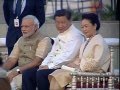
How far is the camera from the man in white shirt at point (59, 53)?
796 cm

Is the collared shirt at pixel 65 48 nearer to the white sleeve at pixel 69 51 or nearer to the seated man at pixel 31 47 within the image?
the white sleeve at pixel 69 51

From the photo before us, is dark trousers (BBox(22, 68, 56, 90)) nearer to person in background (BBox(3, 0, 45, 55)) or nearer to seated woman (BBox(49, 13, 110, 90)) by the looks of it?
seated woman (BBox(49, 13, 110, 90))

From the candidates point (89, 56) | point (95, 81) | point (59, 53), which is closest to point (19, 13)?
point (59, 53)

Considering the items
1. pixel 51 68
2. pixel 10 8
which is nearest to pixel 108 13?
pixel 10 8

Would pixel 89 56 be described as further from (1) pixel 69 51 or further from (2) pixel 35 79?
(2) pixel 35 79

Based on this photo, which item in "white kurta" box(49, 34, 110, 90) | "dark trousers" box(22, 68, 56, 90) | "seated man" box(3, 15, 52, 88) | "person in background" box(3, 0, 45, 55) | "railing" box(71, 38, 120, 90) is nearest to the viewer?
"railing" box(71, 38, 120, 90)

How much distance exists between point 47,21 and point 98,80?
4462 millimetres

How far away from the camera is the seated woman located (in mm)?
7543

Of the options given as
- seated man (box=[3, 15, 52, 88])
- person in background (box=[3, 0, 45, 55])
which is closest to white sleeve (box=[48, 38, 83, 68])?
seated man (box=[3, 15, 52, 88])

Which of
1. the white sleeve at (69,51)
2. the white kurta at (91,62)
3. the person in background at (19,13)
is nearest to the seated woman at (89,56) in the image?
the white kurta at (91,62)

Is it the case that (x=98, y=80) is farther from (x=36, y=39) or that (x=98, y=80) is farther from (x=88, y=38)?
(x=36, y=39)

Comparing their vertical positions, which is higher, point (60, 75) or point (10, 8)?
point (10, 8)

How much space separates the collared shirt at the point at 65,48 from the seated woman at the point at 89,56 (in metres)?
0.12

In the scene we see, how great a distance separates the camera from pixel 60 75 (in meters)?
7.69
